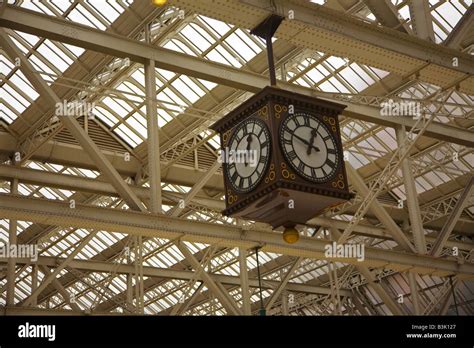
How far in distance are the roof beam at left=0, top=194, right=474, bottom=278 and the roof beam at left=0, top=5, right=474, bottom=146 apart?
10.7ft

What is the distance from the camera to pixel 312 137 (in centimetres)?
1000

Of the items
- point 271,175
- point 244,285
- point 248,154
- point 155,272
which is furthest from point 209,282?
point 155,272

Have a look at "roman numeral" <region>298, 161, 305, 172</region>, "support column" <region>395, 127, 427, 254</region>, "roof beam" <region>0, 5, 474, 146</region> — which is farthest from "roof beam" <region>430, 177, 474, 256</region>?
"roman numeral" <region>298, 161, 305, 172</region>

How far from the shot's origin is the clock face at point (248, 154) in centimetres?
973

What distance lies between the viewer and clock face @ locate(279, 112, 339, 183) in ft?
31.8

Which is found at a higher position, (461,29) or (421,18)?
(421,18)

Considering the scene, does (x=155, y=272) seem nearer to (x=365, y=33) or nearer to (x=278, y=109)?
(x=365, y=33)

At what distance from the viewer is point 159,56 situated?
17453mm

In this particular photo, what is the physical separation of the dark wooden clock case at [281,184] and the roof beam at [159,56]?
4.62 m

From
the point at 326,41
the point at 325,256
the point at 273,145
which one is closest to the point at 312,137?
the point at 273,145

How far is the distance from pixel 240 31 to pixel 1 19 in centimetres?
1080

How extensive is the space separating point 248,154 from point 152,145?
271 inches

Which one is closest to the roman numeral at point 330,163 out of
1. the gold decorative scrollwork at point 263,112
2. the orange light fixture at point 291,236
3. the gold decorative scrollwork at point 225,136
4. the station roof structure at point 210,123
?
the gold decorative scrollwork at point 263,112

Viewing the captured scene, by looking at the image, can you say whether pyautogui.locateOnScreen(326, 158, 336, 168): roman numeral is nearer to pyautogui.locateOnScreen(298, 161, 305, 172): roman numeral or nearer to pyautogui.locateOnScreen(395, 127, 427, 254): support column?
pyautogui.locateOnScreen(298, 161, 305, 172): roman numeral
